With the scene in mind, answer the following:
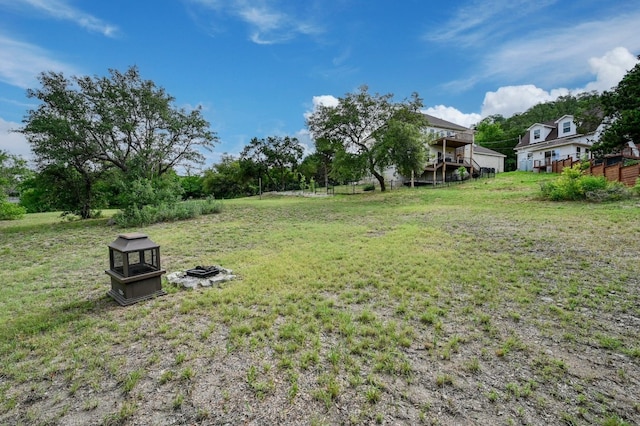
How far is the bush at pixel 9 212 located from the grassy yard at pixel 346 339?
12.9m

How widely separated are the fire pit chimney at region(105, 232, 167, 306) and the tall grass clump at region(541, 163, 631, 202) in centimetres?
1543

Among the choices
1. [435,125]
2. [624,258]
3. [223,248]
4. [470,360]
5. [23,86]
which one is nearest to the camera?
[470,360]

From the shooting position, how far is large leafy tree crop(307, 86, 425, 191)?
19203mm

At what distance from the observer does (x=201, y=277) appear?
5.44m

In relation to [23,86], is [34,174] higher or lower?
lower

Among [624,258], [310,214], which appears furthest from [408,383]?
[310,214]

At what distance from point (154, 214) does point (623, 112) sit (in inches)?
837

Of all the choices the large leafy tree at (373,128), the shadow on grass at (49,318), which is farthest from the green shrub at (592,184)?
the shadow on grass at (49,318)

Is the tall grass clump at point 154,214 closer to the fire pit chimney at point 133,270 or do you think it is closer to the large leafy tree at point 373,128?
the fire pit chimney at point 133,270

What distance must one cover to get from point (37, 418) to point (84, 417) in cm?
38

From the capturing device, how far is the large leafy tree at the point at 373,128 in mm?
19203

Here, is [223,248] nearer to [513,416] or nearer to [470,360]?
[470,360]

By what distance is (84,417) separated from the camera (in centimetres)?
229

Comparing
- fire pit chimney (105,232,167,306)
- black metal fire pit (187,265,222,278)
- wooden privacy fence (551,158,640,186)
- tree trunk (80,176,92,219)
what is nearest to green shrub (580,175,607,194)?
wooden privacy fence (551,158,640,186)
